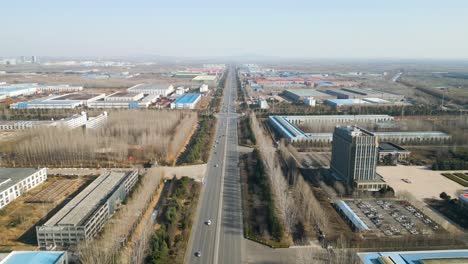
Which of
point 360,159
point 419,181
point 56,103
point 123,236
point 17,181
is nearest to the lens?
point 123,236

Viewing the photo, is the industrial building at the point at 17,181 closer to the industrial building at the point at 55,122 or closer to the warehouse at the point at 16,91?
the industrial building at the point at 55,122

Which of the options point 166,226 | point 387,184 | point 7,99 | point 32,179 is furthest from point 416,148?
point 7,99

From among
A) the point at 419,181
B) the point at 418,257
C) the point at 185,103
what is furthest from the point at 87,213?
the point at 185,103

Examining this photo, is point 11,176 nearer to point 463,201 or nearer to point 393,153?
point 463,201

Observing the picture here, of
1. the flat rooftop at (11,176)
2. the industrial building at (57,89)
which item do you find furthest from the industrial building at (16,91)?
the flat rooftop at (11,176)

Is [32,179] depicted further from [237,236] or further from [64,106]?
[64,106]

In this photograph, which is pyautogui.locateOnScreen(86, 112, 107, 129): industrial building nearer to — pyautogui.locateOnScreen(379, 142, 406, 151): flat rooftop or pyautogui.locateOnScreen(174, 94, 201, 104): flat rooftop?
pyautogui.locateOnScreen(174, 94, 201, 104): flat rooftop

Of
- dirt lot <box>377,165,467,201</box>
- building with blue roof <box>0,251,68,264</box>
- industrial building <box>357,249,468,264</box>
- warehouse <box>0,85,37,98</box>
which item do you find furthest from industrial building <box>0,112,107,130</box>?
industrial building <box>357,249,468,264</box>

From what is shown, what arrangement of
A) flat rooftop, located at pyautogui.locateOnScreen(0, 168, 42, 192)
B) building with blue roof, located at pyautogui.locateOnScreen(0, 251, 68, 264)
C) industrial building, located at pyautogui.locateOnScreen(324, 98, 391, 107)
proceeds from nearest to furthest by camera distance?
building with blue roof, located at pyautogui.locateOnScreen(0, 251, 68, 264) < flat rooftop, located at pyautogui.locateOnScreen(0, 168, 42, 192) < industrial building, located at pyautogui.locateOnScreen(324, 98, 391, 107)
